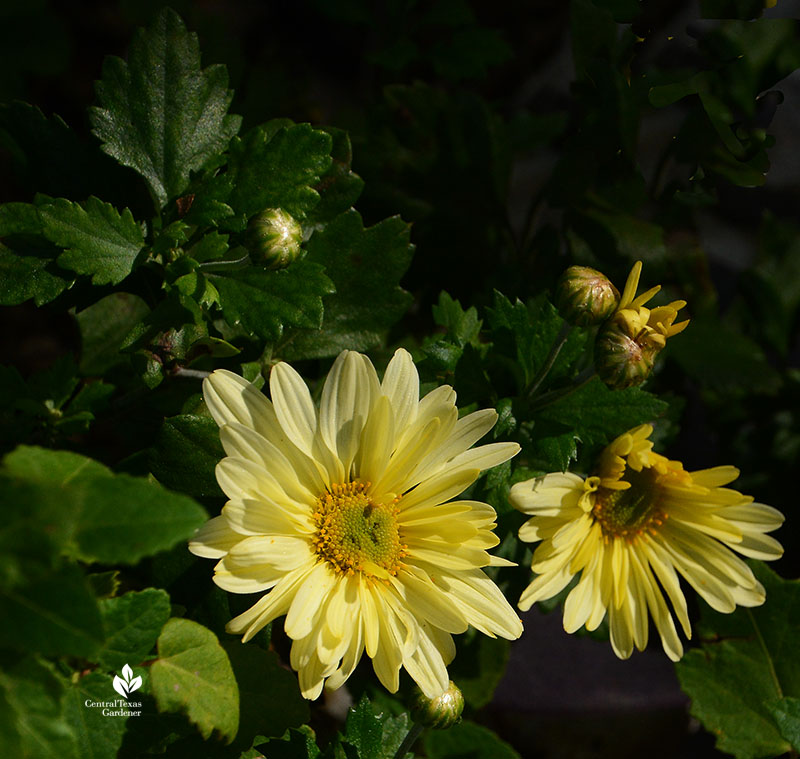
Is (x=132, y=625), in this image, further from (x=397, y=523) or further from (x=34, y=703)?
(x=397, y=523)

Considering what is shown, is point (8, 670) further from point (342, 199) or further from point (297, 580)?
point (342, 199)

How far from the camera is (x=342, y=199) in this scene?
1243 mm

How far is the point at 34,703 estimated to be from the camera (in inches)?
26.5

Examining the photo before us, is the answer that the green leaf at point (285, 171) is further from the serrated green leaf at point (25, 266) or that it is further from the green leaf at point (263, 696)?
the green leaf at point (263, 696)

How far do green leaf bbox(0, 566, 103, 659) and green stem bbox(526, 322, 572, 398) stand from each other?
0.67 metres

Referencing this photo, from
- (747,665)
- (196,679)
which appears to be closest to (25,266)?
(196,679)

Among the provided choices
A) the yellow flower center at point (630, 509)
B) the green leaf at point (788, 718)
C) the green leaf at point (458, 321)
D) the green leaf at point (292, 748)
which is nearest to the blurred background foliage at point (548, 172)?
the green leaf at point (458, 321)

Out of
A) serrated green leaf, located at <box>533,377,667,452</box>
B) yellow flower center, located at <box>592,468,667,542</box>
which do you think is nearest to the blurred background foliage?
serrated green leaf, located at <box>533,377,667,452</box>

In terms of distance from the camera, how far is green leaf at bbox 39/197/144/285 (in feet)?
3.39

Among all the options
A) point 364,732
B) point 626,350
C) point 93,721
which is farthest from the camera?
point 364,732

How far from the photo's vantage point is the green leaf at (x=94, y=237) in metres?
1.03

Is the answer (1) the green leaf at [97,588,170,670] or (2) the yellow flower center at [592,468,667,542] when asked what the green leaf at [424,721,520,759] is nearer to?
(2) the yellow flower center at [592,468,667,542]

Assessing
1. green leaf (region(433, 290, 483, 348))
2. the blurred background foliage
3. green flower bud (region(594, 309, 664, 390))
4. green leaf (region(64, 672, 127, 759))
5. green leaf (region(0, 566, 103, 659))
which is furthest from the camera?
the blurred background foliage

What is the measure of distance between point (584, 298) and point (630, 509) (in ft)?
1.15
